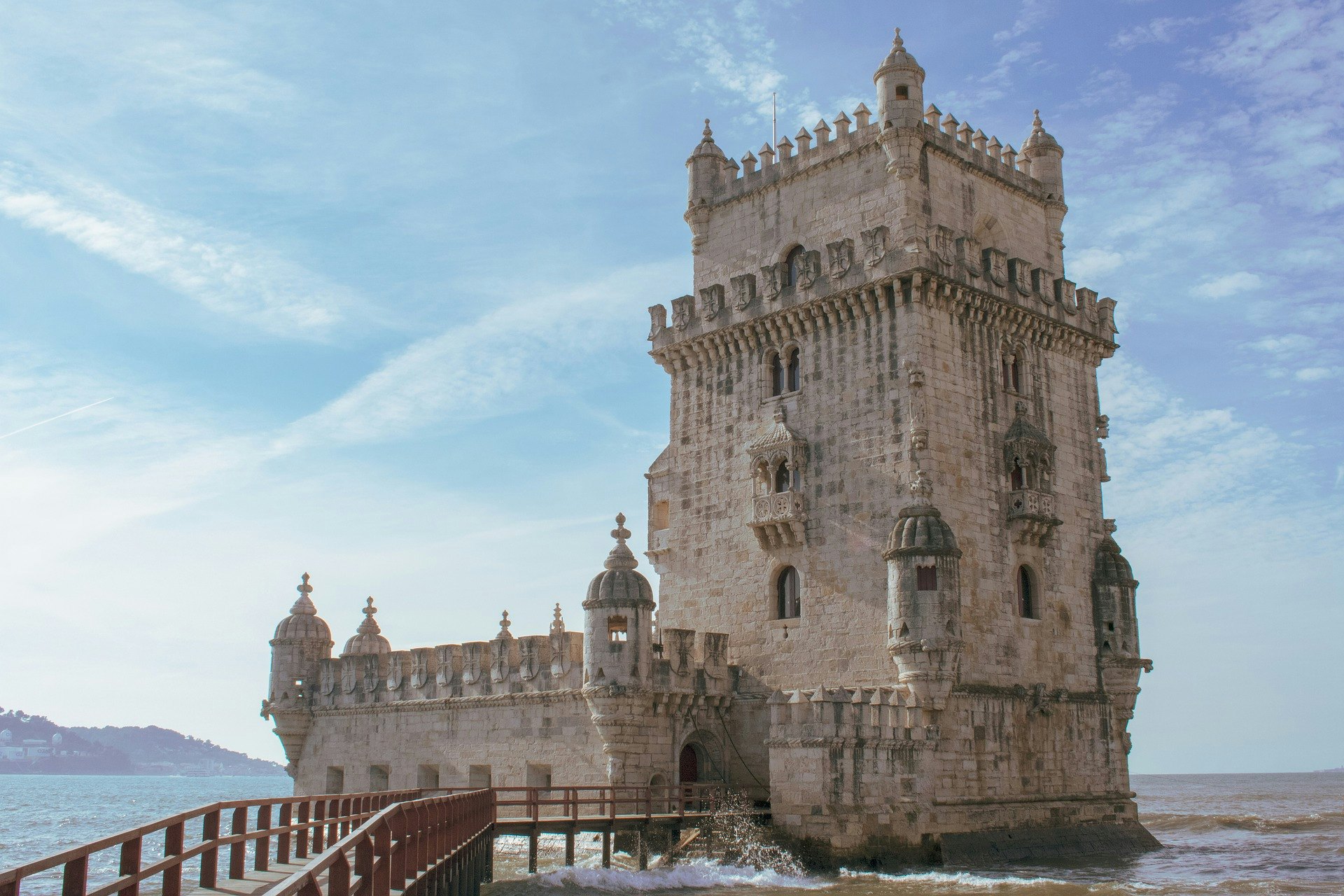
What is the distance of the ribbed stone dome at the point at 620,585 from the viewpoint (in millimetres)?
30266

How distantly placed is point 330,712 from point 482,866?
15271 millimetres

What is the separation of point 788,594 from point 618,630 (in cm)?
460

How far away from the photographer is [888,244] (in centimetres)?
3173

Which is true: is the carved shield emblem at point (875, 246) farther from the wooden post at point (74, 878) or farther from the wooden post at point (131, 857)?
the wooden post at point (74, 878)

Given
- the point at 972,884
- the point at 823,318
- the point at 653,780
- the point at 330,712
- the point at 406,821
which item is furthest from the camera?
the point at 330,712

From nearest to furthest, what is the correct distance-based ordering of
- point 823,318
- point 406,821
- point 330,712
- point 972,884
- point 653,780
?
1. point 406,821
2. point 972,884
3. point 653,780
4. point 823,318
5. point 330,712

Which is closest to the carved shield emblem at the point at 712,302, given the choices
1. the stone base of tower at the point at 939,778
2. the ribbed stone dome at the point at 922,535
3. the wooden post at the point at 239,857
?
the ribbed stone dome at the point at 922,535

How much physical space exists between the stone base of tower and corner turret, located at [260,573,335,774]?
17.7 metres

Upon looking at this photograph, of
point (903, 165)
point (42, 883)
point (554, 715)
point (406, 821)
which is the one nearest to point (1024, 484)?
point (903, 165)

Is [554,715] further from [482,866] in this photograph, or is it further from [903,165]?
[903,165]

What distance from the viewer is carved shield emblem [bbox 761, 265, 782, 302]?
33719 millimetres

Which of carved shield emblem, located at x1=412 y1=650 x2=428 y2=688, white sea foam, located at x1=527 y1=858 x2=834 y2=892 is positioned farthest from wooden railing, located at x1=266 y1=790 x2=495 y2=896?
carved shield emblem, located at x1=412 y1=650 x2=428 y2=688

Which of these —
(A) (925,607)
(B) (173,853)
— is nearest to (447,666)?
(A) (925,607)

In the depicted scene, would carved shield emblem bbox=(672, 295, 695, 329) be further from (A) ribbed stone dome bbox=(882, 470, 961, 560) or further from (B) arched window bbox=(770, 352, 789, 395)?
(A) ribbed stone dome bbox=(882, 470, 961, 560)
